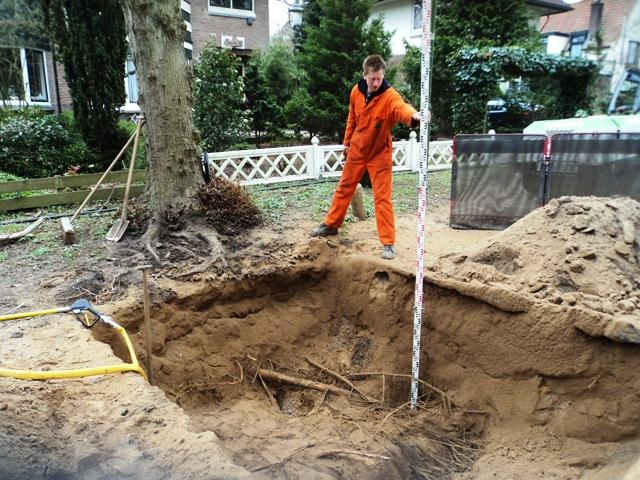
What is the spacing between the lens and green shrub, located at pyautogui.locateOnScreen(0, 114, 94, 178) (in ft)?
32.9

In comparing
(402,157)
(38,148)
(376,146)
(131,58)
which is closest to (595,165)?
(376,146)

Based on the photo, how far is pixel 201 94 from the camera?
1117 centimetres

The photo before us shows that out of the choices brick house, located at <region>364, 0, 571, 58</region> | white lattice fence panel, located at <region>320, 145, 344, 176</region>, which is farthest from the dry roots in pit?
brick house, located at <region>364, 0, 571, 58</region>

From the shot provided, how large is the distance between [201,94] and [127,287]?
7456 mm

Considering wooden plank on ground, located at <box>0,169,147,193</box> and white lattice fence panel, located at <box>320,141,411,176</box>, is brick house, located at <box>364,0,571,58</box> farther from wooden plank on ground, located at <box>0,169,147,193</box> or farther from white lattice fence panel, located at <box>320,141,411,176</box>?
wooden plank on ground, located at <box>0,169,147,193</box>

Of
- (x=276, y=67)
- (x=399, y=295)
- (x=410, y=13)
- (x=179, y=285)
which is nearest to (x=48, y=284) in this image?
(x=179, y=285)

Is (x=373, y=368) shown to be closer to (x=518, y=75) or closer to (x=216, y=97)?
(x=216, y=97)

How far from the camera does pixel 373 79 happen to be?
496 centimetres

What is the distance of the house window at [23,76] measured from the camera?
45.3 ft

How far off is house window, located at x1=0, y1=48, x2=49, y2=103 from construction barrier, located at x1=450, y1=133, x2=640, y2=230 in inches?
500

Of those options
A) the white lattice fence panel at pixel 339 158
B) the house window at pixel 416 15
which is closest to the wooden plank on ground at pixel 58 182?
the white lattice fence panel at pixel 339 158

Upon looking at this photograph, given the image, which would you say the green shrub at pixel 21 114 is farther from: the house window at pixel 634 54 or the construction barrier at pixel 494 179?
the house window at pixel 634 54

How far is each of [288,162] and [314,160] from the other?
2.09ft

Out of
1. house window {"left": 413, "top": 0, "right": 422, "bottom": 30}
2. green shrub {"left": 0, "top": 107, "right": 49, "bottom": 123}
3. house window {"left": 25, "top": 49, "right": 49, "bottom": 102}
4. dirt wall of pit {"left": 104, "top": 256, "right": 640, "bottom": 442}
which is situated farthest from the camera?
house window {"left": 413, "top": 0, "right": 422, "bottom": 30}
